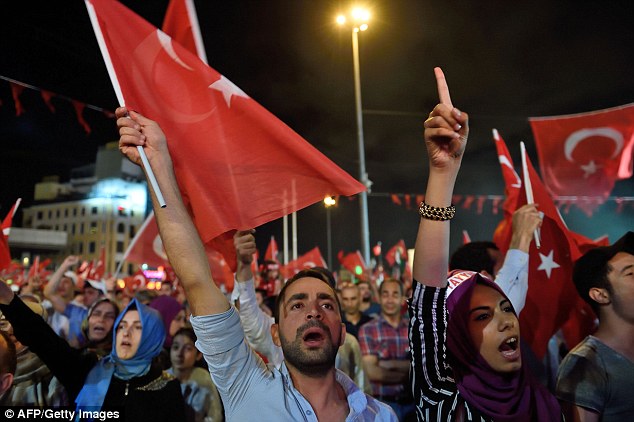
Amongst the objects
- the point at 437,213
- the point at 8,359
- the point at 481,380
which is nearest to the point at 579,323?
the point at 481,380

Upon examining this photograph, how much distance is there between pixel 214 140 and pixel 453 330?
5.18 feet

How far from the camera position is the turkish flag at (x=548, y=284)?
372 centimetres

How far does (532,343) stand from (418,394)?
2.09 meters

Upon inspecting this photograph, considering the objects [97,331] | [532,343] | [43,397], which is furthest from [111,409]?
[532,343]

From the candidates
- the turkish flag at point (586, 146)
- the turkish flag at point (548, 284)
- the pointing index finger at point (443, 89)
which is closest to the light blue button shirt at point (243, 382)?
the pointing index finger at point (443, 89)

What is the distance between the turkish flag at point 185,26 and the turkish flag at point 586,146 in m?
3.89

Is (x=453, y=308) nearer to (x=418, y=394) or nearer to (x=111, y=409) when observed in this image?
(x=418, y=394)

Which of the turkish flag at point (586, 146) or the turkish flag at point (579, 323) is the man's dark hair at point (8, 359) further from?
the turkish flag at point (586, 146)

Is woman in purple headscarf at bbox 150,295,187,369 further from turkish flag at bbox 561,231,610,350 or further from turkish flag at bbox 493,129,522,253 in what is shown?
turkish flag at bbox 561,231,610,350

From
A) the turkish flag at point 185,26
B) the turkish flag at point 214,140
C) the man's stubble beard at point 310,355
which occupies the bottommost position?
the man's stubble beard at point 310,355

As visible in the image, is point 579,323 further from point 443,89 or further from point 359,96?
point 359,96

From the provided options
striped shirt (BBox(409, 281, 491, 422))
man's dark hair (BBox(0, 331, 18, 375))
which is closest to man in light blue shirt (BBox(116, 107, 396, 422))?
striped shirt (BBox(409, 281, 491, 422))

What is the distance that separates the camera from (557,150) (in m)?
5.58

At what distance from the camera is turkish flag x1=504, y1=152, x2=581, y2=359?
3.72 metres
